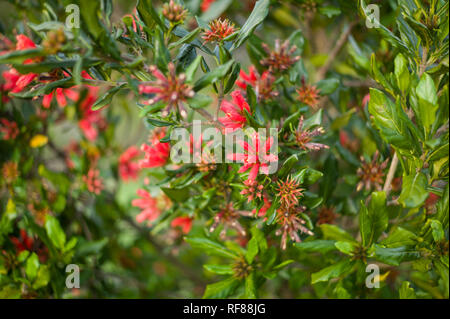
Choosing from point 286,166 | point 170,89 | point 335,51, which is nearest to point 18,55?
point 170,89

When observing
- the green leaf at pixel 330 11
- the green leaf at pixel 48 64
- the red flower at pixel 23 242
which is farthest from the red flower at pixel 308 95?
the red flower at pixel 23 242

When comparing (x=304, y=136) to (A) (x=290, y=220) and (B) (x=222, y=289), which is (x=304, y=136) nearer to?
(A) (x=290, y=220)

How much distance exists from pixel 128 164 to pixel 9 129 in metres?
0.44

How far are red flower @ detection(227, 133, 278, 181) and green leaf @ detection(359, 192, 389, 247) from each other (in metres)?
0.21

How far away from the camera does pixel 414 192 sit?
583mm

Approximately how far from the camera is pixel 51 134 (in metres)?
1.36

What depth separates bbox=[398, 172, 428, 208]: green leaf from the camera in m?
0.57

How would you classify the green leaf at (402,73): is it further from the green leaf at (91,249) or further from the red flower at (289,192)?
the green leaf at (91,249)

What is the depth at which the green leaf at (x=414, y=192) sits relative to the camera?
0.57 m

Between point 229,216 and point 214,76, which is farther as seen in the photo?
point 229,216

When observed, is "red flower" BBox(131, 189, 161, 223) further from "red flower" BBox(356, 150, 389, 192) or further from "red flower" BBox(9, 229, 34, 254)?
"red flower" BBox(356, 150, 389, 192)

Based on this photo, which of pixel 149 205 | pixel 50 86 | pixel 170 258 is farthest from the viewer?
pixel 170 258

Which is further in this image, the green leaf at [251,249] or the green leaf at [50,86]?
the green leaf at [251,249]
